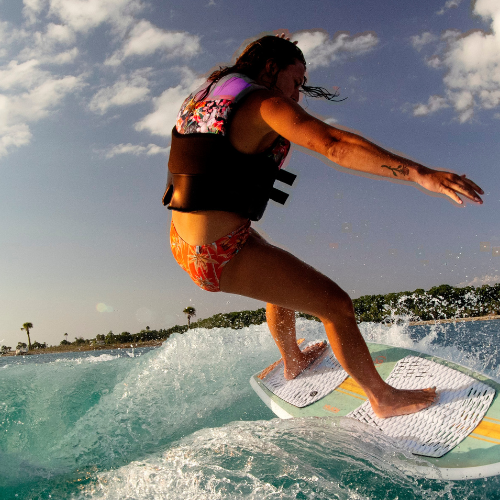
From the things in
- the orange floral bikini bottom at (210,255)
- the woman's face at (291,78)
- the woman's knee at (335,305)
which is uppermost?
the woman's face at (291,78)

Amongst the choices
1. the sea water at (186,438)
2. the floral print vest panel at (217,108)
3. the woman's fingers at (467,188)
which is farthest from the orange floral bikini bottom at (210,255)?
the woman's fingers at (467,188)

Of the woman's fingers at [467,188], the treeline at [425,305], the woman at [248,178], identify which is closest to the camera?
the woman's fingers at [467,188]

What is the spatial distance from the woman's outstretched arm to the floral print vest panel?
0.79 ft

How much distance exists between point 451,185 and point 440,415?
6.51ft

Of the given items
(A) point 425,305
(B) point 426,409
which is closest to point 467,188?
(B) point 426,409

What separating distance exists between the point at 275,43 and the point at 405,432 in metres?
2.36

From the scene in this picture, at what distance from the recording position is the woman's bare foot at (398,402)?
2496 mm

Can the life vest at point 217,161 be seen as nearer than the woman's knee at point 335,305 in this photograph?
Yes

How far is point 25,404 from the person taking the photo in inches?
123

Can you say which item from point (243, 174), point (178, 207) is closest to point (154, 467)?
point (178, 207)

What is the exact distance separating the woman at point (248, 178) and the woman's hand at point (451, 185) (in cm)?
27

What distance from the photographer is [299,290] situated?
6.74 ft

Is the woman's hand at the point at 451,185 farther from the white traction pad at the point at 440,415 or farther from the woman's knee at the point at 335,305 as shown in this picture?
the white traction pad at the point at 440,415

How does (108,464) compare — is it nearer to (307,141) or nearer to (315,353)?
(315,353)
